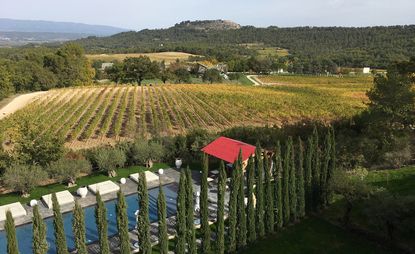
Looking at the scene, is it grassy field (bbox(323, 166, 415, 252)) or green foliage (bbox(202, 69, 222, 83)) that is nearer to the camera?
grassy field (bbox(323, 166, 415, 252))

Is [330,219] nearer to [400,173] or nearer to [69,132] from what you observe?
[400,173]

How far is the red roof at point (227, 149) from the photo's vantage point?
81.0 feet

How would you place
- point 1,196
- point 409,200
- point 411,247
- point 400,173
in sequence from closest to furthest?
point 409,200, point 411,247, point 1,196, point 400,173

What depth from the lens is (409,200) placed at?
16031mm

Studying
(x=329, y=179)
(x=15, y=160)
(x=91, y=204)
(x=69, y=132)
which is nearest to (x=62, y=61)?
(x=69, y=132)

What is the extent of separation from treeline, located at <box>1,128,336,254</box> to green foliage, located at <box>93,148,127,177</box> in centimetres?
807

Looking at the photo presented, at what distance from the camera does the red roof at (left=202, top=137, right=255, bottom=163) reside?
24677 mm

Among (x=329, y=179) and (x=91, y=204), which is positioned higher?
(x=329, y=179)

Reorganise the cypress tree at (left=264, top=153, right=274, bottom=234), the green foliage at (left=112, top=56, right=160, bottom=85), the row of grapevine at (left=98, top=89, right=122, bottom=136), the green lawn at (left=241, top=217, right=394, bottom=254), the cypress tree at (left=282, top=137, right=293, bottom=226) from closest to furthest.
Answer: the green lawn at (left=241, top=217, right=394, bottom=254), the cypress tree at (left=264, top=153, right=274, bottom=234), the cypress tree at (left=282, top=137, right=293, bottom=226), the row of grapevine at (left=98, top=89, right=122, bottom=136), the green foliage at (left=112, top=56, right=160, bottom=85)

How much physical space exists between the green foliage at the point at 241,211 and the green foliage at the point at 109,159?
38.3ft

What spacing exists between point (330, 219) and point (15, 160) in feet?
63.4

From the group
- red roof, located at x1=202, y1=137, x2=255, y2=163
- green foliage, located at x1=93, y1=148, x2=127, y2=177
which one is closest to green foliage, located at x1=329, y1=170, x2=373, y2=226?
red roof, located at x1=202, y1=137, x2=255, y2=163

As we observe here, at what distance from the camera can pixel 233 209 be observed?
16328 mm

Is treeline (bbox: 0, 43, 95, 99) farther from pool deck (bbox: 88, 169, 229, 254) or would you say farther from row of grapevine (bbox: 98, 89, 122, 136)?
pool deck (bbox: 88, 169, 229, 254)
